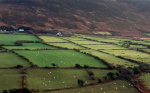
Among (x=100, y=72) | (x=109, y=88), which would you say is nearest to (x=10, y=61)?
(x=100, y=72)

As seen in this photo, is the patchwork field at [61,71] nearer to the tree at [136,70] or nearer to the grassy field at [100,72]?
the grassy field at [100,72]

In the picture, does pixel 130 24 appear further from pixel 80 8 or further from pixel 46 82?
pixel 46 82

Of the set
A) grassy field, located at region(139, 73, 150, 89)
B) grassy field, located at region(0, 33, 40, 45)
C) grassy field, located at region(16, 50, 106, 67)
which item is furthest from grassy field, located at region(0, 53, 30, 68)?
grassy field, located at region(139, 73, 150, 89)

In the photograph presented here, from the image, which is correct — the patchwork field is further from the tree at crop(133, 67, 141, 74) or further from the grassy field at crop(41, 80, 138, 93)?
the tree at crop(133, 67, 141, 74)

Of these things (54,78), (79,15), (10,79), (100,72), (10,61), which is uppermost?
(79,15)

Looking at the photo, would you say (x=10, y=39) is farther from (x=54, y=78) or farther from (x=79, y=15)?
(x=79, y=15)

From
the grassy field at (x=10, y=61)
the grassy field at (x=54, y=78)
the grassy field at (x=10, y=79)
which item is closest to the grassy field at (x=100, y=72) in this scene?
the grassy field at (x=54, y=78)
